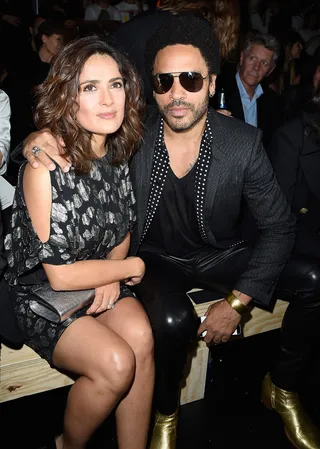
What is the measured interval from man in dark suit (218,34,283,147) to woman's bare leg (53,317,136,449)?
2.68 m

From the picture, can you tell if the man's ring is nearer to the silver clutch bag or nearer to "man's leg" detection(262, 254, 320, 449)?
the silver clutch bag

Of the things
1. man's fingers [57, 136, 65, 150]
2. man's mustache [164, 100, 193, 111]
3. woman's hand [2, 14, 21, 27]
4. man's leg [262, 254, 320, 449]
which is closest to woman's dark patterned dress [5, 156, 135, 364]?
man's fingers [57, 136, 65, 150]

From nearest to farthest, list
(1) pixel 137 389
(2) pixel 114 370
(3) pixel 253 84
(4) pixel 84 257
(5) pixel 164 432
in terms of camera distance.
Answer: (2) pixel 114 370 < (1) pixel 137 389 < (4) pixel 84 257 < (5) pixel 164 432 < (3) pixel 253 84

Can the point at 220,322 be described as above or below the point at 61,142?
below

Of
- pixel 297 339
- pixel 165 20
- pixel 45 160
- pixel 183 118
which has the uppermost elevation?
pixel 165 20

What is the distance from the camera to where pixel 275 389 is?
2.29 meters

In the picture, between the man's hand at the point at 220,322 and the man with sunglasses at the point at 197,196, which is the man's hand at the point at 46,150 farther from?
the man's hand at the point at 220,322

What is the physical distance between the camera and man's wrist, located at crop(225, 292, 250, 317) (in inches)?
84.0

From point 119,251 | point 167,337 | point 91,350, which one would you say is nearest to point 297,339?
point 167,337

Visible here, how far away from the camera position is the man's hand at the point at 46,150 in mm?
1695

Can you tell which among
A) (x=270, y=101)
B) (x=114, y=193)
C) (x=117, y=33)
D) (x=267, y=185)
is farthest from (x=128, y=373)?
(x=270, y=101)

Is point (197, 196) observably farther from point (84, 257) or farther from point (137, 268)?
point (84, 257)

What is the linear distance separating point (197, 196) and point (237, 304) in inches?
20.0

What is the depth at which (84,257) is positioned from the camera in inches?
73.7
